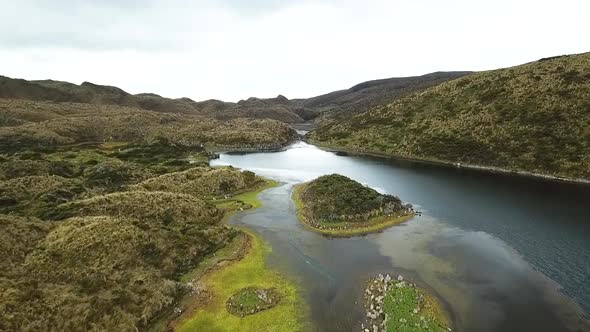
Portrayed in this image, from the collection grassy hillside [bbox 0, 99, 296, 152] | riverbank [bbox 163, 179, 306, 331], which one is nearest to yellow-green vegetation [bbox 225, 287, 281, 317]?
riverbank [bbox 163, 179, 306, 331]

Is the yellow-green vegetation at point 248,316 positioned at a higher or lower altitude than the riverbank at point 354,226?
lower

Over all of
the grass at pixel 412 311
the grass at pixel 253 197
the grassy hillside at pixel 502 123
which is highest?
the grassy hillside at pixel 502 123

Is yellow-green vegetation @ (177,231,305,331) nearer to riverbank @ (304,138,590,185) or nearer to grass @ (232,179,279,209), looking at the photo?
grass @ (232,179,279,209)

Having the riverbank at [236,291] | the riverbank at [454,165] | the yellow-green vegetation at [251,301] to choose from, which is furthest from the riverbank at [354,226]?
the riverbank at [454,165]

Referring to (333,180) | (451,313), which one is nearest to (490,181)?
(333,180)

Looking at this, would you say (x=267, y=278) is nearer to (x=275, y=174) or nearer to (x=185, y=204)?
(x=185, y=204)

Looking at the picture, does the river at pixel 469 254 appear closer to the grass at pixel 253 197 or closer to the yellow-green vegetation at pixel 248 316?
the yellow-green vegetation at pixel 248 316

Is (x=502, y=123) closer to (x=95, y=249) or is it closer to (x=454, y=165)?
(x=454, y=165)
